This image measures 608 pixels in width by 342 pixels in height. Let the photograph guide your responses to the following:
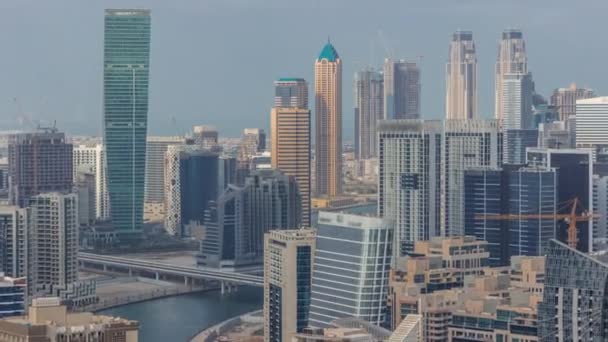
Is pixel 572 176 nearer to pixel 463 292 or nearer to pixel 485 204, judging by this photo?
pixel 485 204

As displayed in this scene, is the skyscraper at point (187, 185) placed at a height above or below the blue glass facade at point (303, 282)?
above

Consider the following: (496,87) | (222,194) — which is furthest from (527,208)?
(496,87)

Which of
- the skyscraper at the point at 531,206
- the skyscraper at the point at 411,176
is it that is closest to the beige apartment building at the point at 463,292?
the skyscraper at the point at 531,206

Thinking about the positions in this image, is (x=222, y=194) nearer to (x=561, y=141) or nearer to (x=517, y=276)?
(x=561, y=141)

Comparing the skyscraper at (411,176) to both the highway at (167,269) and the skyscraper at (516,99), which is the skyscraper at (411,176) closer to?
the highway at (167,269)

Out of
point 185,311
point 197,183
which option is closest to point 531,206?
point 185,311

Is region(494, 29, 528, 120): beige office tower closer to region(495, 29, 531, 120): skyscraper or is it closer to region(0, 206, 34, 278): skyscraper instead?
region(495, 29, 531, 120): skyscraper
